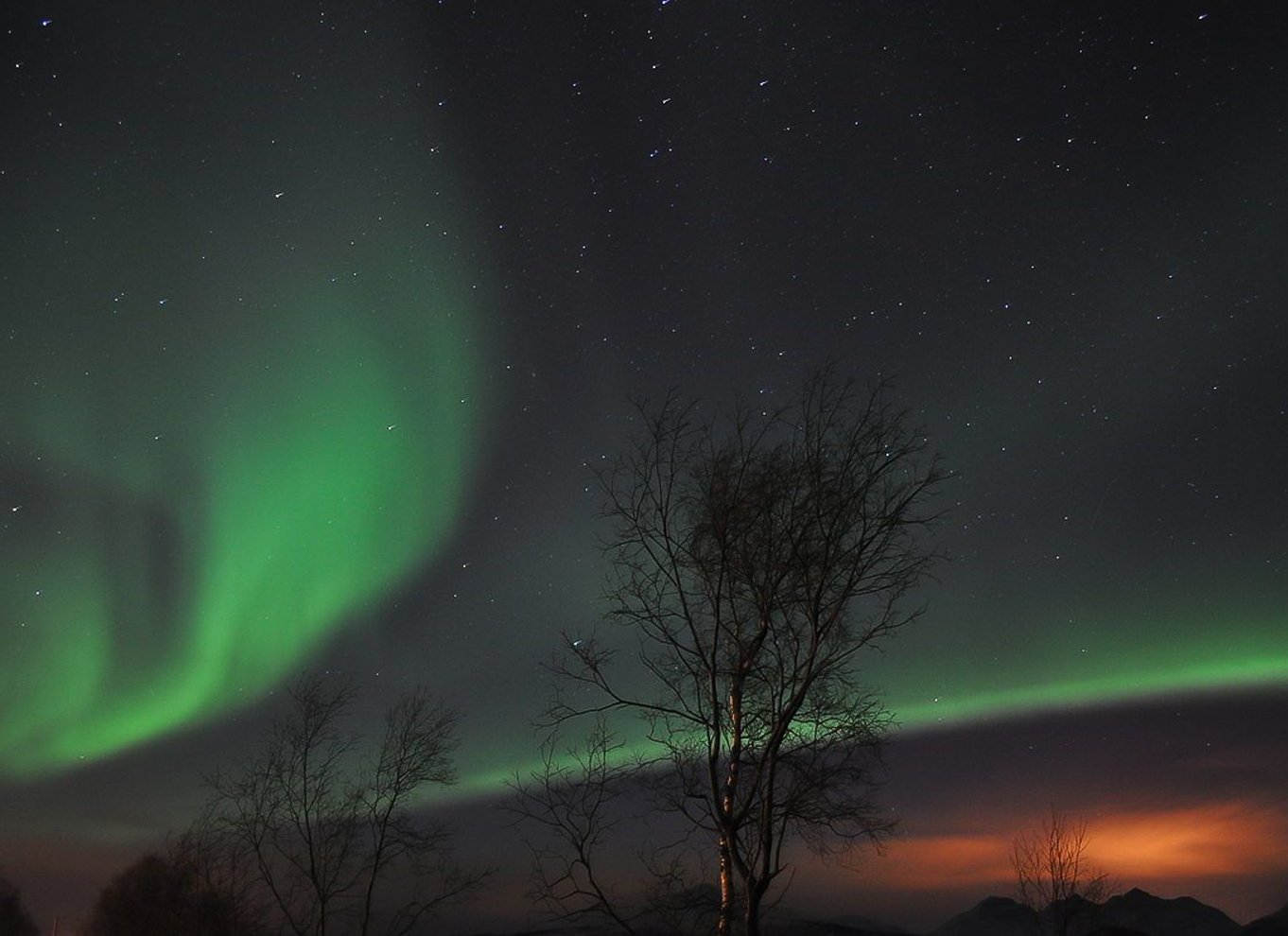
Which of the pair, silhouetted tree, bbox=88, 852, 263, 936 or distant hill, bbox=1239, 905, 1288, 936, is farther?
distant hill, bbox=1239, 905, 1288, 936

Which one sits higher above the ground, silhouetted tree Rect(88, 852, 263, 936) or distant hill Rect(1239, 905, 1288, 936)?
silhouetted tree Rect(88, 852, 263, 936)

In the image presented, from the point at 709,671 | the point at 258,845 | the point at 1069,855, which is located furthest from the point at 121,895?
the point at 709,671

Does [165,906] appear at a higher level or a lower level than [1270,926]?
higher

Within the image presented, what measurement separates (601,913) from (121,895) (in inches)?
1456

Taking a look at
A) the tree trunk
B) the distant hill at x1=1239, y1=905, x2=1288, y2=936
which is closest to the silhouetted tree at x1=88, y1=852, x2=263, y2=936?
the tree trunk

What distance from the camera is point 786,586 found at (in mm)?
10508

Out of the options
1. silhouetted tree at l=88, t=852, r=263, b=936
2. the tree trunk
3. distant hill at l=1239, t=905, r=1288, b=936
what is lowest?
distant hill at l=1239, t=905, r=1288, b=936

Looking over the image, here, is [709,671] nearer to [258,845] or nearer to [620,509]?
[620,509]

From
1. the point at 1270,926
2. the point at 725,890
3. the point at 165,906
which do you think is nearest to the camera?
the point at 725,890

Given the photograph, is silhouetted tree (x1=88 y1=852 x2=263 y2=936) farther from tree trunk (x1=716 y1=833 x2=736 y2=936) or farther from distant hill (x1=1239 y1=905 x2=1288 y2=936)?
distant hill (x1=1239 y1=905 x2=1288 y2=936)

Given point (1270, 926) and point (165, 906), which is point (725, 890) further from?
point (1270, 926)

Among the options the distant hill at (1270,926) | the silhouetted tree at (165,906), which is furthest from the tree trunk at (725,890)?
the distant hill at (1270,926)

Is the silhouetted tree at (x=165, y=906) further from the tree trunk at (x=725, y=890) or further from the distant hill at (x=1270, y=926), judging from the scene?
the distant hill at (x=1270, y=926)

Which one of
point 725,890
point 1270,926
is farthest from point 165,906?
point 1270,926
